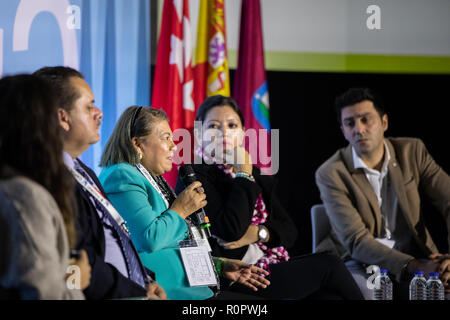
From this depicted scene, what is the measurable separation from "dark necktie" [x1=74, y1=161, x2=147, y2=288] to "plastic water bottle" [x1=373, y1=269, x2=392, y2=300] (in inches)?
70.5

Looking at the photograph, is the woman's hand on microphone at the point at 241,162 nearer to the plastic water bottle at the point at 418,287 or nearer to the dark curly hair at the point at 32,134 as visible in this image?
the plastic water bottle at the point at 418,287

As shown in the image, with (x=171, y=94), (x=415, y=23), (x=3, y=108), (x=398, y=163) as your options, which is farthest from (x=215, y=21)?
(x=3, y=108)

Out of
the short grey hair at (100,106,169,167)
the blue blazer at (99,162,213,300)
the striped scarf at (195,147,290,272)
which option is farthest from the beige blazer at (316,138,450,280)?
the short grey hair at (100,106,169,167)

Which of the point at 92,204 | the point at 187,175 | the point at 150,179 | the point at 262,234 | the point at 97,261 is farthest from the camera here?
the point at 262,234

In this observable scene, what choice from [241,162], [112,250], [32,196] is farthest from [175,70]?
[32,196]

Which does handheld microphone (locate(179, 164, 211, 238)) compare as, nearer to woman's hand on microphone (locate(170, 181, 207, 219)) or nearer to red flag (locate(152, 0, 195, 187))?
woman's hand on microphone (locate(170, 181, 207, 219))

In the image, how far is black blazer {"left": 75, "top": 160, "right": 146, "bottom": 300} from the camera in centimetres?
162

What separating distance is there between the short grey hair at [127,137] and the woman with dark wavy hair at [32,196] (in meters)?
0.94

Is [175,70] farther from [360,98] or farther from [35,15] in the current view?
[360,98]

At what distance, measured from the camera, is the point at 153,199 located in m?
2.28

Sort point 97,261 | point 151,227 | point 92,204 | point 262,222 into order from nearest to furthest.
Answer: point 97,261 → point 92,204 → point 151,227 → point 262,222

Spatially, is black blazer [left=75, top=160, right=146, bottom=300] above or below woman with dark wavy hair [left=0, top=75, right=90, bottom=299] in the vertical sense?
below

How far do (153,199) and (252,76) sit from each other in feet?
7.17

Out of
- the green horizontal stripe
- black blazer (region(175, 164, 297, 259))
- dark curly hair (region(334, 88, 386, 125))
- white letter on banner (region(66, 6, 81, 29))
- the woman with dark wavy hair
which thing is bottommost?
black blazer (region(175, 164, 297, 259))
